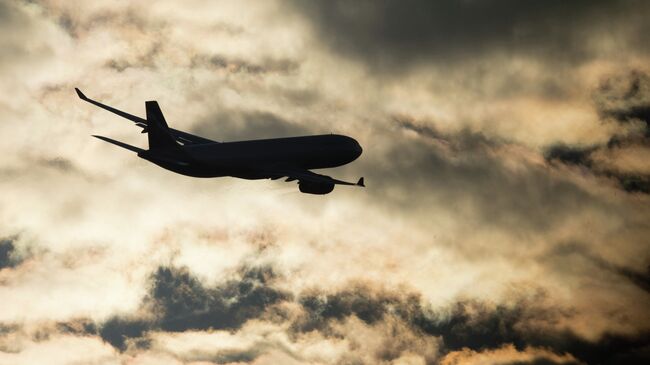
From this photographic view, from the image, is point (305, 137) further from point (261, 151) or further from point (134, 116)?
point (134, 116)

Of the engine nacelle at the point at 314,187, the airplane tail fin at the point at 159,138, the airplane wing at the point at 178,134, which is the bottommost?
the engine nacelle at the point at 314,187

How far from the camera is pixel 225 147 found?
9825 centimetres

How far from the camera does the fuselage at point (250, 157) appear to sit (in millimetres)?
96375

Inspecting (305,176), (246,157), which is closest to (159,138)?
(246,157)

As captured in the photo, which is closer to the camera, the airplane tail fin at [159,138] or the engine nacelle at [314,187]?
the airplane tail fin at [159,138]

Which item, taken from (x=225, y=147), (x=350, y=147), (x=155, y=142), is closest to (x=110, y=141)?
(x=155, y=142)

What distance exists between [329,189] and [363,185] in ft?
49.2

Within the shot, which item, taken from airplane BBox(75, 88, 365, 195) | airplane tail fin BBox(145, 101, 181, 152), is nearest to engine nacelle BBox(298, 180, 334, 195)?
airplane BBox(75, 88, 365, 195)

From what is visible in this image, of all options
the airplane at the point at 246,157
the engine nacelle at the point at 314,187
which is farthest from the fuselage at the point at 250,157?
the engine nacelle at the point at 314,187

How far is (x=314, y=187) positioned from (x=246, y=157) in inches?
403

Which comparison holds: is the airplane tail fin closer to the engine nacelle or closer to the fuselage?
the fuselage

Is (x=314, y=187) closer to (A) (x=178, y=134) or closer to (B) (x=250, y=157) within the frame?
(B) (x=250, y=157)

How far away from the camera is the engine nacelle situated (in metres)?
98.6

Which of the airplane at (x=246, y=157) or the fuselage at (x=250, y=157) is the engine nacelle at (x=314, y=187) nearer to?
the airplane at (x=246, y=157)
